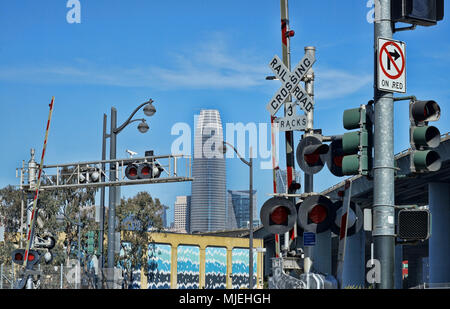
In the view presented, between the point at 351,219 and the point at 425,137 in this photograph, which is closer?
the point at 425,137

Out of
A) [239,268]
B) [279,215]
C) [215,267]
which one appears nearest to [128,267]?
[215,267]

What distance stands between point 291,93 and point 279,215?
68.8 inches

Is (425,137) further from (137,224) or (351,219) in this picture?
(137,224)

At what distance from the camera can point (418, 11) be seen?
9617 millimetres

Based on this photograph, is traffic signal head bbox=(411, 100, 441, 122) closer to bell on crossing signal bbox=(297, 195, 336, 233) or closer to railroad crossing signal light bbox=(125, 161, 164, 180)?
bell on crossing signal bbox=(297, 195, 336, 233)

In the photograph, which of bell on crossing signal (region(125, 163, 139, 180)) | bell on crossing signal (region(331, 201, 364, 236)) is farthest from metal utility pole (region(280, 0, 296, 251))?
bell on crossing signal (region(125, 163, 139, 180))

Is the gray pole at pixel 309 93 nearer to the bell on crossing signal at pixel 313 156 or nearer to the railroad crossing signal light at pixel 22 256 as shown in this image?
the bell on crossing signal at pixel 313 156

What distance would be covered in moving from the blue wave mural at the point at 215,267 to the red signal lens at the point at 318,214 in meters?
75.5

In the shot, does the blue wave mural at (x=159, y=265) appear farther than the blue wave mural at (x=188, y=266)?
No

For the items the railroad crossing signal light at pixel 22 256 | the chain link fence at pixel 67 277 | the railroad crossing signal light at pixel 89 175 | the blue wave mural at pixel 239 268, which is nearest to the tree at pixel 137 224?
the blue wave mural at pixel 239 268

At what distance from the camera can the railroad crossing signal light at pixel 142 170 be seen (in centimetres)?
3294
